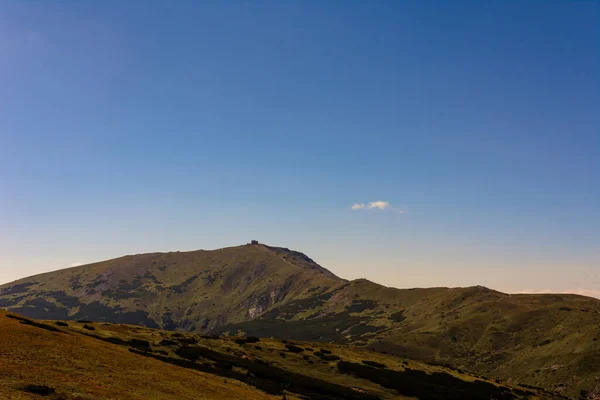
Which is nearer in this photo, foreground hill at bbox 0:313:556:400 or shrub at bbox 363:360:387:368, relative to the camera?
foreground hill at bbox 0:313:556:400

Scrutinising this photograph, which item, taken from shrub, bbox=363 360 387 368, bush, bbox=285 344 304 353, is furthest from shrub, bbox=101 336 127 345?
shrub, bbox=363 360 387 368

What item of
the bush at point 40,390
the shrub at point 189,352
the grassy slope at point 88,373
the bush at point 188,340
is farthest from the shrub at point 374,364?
the bush at point 40,390

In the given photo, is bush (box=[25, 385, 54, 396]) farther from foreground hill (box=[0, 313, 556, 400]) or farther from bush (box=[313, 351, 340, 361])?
bush (box=[313, 351, 340, 361])

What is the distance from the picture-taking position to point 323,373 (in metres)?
70.9

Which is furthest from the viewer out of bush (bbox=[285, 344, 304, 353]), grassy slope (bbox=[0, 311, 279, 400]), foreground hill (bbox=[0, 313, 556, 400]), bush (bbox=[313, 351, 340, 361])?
bush (bbox=[285, 344, 304, 353])

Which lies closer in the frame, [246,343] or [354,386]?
[354,386]

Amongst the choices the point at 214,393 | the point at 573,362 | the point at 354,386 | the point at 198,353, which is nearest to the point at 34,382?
the point at 214,393

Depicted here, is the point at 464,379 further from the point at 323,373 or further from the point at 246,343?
the point at 246,343

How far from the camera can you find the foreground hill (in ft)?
104

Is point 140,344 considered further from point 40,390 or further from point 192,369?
point 40,390

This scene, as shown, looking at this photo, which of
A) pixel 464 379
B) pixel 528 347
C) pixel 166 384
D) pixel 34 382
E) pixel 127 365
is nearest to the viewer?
pixel 34 382

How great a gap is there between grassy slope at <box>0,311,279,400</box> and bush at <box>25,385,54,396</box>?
18.8 inches

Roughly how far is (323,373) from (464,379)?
141 ft

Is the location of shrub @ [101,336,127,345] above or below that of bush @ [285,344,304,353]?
above
